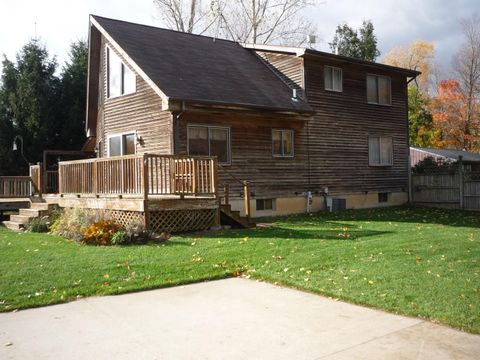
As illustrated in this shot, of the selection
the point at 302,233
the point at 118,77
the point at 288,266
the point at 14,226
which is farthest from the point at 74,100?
the point at 288,266

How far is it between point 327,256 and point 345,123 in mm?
12847

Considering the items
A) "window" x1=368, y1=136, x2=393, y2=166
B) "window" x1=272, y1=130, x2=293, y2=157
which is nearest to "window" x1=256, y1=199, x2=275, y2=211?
"window" x1=272, y1=130, x2=293, y2=157

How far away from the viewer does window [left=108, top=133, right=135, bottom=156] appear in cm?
1780

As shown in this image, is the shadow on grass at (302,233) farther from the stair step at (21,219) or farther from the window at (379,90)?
the window at (379,90)

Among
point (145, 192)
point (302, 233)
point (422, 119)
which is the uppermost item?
point (422, 119)

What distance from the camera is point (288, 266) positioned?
8133 millimetres

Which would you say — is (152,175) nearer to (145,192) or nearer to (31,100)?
(145,192)

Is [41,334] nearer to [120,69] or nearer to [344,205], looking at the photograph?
[120,69]

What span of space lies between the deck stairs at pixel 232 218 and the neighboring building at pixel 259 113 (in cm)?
279

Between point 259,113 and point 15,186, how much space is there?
30.5 ft

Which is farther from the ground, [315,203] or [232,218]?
[315,203]

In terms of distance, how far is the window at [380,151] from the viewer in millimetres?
22178

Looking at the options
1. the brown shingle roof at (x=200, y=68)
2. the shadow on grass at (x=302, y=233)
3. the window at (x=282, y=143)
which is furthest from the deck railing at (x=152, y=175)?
the window at (x=282, y=143)

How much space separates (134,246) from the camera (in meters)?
10.5
